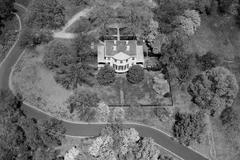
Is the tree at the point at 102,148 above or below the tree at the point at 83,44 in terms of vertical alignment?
below

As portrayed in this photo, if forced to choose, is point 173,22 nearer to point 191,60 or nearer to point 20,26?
point 191,60

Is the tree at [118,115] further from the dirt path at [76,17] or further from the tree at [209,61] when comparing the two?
the dirt path at [76,17]

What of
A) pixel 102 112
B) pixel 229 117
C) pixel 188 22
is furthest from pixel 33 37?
pixel 229 117

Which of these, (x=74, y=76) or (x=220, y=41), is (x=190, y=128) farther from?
(x=220, y=41)

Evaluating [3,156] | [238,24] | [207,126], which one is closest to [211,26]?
[238,24]

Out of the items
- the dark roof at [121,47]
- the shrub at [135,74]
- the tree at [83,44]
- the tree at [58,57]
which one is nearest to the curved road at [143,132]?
the shrub at [135,74]
